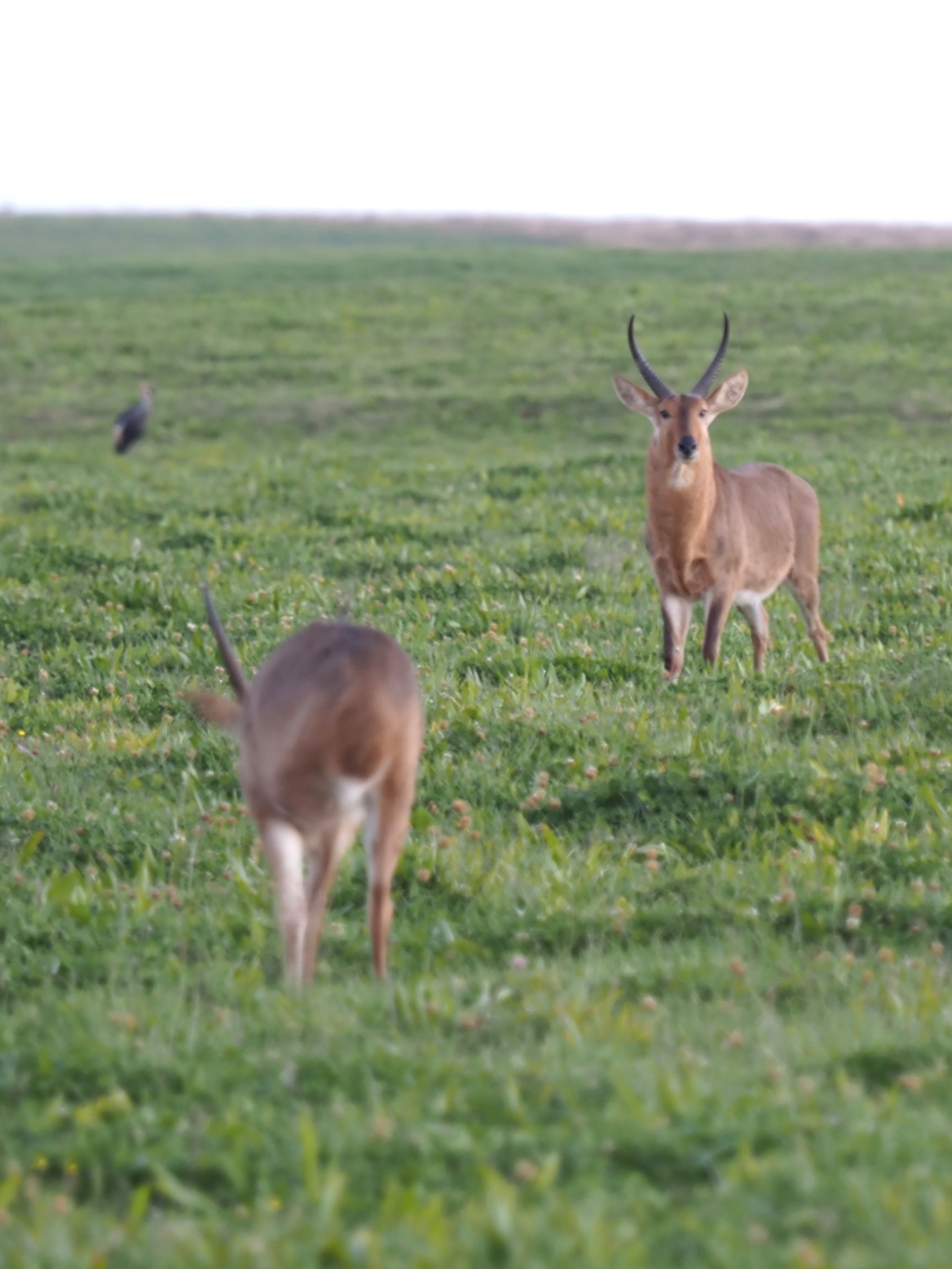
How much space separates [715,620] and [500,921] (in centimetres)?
392

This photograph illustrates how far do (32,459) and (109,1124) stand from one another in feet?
55.9

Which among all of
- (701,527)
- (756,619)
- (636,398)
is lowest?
(756,619)

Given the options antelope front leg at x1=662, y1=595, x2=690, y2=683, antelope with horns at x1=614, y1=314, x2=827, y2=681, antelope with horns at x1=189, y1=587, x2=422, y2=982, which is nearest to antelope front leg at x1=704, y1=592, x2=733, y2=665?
antelope with horns at x1=614, y1=314, x2=827, y2=681

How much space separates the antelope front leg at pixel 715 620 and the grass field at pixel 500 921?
219 millimetres

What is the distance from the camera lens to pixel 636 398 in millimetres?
9469

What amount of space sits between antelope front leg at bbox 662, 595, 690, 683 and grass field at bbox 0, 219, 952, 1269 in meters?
0.11

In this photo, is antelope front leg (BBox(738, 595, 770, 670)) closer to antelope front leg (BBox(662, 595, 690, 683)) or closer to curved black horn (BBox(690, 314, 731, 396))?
antelope front leg (BBox(662, 595, 690, 683))

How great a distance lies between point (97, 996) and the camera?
15.5 ft

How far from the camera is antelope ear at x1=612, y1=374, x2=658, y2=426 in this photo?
922 centimetres

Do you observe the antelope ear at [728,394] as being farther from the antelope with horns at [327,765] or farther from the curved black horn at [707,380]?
the antelope with horns at [327,765]

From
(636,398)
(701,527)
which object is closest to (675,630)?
(701,527)

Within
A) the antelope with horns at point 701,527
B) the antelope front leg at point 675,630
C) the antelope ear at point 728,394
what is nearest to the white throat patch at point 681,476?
the antelope with horns at point 701,527

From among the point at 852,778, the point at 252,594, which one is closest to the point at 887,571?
the point at 252,594

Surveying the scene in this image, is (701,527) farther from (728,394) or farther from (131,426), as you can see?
(131,426)
